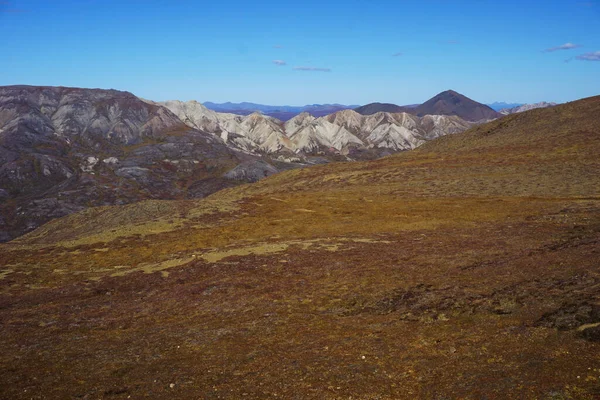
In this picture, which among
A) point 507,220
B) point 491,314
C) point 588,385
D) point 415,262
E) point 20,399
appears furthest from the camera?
point 507,220

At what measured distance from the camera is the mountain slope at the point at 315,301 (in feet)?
55.8

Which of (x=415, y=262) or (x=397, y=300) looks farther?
(x=415, y=262)

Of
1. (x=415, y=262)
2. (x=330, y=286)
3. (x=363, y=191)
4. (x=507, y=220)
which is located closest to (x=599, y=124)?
(x=363, y=191)

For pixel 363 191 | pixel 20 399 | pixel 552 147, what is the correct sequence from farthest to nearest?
pixel 552 147 < pixel 363 191 < pixel 20 399

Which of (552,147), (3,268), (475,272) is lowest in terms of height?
(3,268)

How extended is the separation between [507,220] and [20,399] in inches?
1818

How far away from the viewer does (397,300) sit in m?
26.6

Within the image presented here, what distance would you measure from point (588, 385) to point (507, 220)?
36.6 metres

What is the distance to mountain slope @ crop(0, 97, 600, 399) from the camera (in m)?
17.0

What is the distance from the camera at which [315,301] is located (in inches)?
1105

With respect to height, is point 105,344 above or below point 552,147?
below

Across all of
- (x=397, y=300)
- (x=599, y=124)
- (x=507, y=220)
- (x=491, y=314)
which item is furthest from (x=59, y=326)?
(x=599, y=124)

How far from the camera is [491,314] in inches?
880

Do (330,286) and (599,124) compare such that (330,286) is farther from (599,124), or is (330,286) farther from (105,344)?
(599,124)
